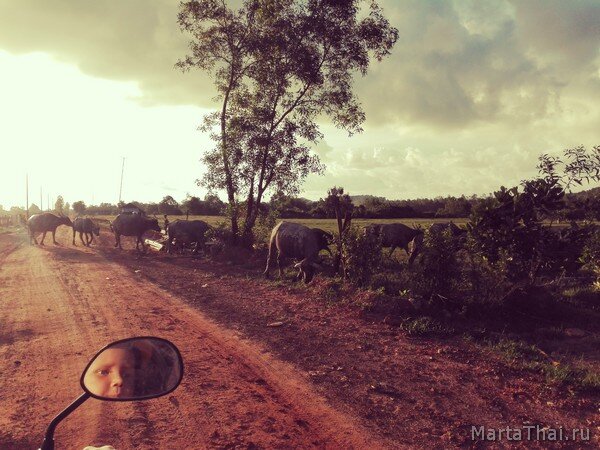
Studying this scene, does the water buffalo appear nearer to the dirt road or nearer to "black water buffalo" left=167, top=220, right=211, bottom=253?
the dirt road

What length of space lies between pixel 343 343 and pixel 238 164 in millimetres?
13862

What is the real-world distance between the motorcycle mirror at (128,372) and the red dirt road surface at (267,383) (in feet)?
8.29

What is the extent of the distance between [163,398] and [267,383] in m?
1.50

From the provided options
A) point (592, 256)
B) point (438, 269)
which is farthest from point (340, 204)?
point (592, 256)


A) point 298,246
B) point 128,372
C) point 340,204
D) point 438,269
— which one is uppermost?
point 340,204

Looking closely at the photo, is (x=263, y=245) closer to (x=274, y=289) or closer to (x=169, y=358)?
(x=274, y=289)

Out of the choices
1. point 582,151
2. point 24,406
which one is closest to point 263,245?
point 582,151

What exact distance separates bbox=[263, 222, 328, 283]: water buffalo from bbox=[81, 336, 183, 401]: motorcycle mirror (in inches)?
437

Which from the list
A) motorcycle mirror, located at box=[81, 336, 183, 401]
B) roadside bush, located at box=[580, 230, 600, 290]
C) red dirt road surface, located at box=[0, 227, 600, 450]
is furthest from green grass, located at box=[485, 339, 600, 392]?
motorcycle mirror, located at box=[81, 336, 183, 401]

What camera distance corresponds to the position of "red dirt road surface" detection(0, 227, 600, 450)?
4.72 meters

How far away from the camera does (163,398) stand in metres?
5.49

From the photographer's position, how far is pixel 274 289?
13.1m

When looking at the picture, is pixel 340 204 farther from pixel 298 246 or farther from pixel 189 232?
pixel 189 232

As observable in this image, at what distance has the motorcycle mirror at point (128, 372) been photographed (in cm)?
228
